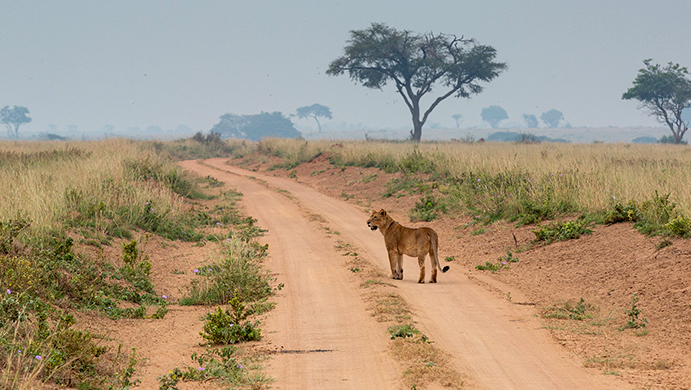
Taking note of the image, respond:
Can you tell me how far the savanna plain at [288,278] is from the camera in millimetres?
5375

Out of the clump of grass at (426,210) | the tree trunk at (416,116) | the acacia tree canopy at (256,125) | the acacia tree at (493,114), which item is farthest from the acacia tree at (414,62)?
the acacia tree at (493,114)

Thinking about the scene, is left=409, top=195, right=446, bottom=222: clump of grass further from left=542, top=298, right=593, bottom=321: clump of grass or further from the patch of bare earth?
left=542, top=298, right=593, bottom=321: clump of grass

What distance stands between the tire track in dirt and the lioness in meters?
0.93

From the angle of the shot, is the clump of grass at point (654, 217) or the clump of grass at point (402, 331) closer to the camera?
the clump of grass at point (402, 331)

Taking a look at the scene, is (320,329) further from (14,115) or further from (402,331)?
(14,115)

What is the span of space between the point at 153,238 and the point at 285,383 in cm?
817

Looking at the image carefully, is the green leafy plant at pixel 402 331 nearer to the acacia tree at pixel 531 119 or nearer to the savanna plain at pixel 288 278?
the savanna plain at pixel 288 278

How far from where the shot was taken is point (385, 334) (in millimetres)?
6453

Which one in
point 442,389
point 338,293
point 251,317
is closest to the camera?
point 442,389

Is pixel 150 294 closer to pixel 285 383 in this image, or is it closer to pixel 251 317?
pixel 251 317

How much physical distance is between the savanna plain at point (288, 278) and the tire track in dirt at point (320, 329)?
0.21 ft

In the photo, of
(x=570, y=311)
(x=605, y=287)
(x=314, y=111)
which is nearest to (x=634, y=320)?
(x=570, y=311)

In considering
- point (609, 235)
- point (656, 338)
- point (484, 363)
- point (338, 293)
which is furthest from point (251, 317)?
point (609, 235)

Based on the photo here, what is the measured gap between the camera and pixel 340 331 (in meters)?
6.65
